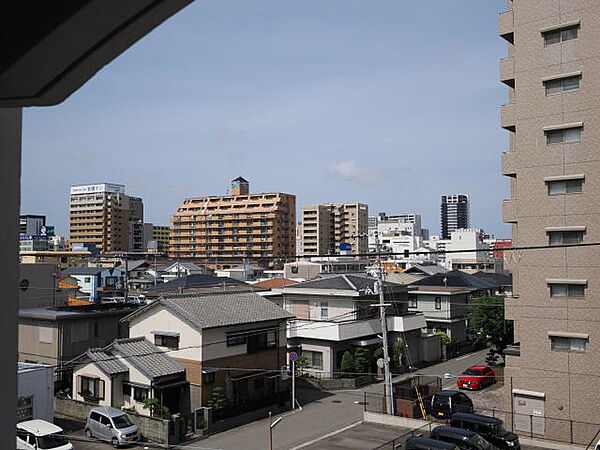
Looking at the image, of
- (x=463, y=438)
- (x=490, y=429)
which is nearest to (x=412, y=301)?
(x=490, y=429)

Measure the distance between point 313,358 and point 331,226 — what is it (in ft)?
210

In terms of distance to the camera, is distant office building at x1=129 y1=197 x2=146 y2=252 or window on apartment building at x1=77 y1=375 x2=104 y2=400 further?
distant office building at x1=129 y1=197 x2=146 y2=252

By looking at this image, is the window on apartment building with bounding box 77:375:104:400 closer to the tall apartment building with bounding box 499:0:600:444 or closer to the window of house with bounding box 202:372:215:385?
the window of house with bounding box 202:372:215:385

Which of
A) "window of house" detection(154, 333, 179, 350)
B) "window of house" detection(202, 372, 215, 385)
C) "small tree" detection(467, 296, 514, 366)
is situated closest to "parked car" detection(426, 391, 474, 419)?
"window of house" detection(202, 372, 215, 385)

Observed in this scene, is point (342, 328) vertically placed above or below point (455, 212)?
below

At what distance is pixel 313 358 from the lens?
21312 mm

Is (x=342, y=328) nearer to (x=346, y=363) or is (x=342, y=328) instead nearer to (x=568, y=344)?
(x=346, y=363)

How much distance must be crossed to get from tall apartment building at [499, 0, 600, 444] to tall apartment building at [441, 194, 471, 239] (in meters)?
168

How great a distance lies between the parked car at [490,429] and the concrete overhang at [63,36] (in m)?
14.1

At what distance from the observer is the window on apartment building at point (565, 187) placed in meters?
13.3

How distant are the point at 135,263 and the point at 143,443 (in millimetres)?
41390

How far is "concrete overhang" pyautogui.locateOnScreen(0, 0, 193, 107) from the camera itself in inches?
27.4

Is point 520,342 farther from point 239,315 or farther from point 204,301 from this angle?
point 204,301

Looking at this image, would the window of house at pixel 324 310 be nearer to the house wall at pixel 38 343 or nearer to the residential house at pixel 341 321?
the residential house at pixel 341 321
